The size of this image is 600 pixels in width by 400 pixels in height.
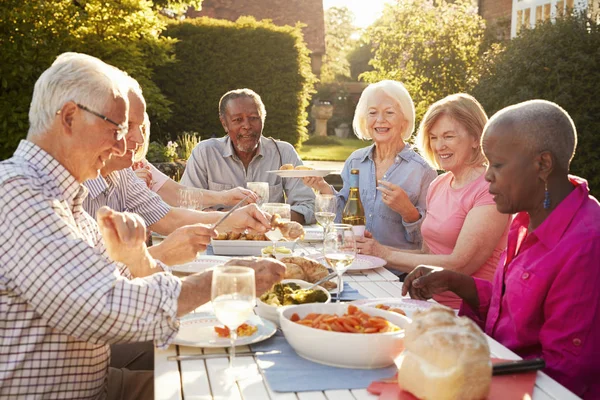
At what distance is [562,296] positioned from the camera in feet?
6.66

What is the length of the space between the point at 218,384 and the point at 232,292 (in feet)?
0.79

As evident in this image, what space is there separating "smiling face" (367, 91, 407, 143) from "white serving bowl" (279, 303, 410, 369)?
8.88ft

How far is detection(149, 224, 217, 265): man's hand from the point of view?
2648mm

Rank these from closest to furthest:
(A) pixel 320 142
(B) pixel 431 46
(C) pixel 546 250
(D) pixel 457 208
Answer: (C) pixel 546 250 < (D) pixel 457 208 < (B) pixel 431 46 < (A) pixel 320 142

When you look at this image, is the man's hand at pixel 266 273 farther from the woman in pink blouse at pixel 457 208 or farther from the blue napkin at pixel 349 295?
the woman in pink blouse at pixel 457 208

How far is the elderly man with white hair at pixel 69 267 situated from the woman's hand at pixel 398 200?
1821mm

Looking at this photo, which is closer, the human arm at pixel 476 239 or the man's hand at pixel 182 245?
the man's hand at pixel 182 245

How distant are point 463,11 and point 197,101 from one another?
249 inches

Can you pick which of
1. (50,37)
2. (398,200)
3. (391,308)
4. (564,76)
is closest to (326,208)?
(398,200)

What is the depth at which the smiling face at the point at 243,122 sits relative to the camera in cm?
507

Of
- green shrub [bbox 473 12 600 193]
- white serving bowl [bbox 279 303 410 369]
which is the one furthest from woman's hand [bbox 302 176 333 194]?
green shrub [bbox 473 12 600 193]

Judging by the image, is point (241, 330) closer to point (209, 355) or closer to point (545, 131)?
point (209, 355)

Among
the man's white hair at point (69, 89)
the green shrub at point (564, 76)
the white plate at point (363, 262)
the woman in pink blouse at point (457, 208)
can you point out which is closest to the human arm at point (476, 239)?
the woman in pink blouse at point (457, 208)

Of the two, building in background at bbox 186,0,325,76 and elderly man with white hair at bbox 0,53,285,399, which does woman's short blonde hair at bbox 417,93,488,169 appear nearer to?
elderly man with white hair at bbox 0,53,285,399
